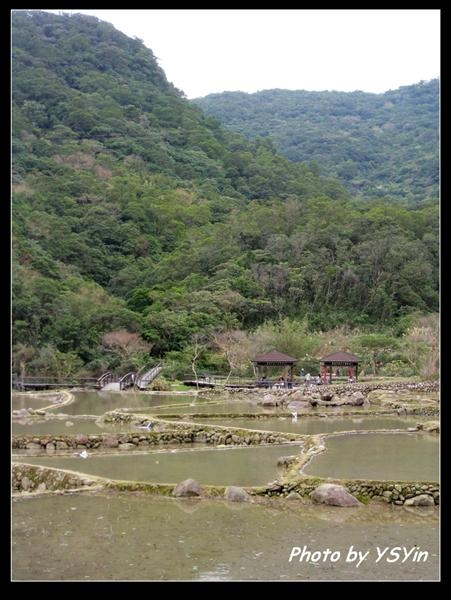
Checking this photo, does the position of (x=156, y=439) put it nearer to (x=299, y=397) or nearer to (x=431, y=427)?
(x=431, y=427)

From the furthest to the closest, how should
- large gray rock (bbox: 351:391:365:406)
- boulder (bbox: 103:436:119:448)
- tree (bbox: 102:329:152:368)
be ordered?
tree (bbox: 102:329:152:368) → large gray rock (bbox: 351:391:365:406) → boulder (bbox: 103:436:119:448)

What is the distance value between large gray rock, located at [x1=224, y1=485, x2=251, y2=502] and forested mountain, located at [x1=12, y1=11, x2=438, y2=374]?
23.7m

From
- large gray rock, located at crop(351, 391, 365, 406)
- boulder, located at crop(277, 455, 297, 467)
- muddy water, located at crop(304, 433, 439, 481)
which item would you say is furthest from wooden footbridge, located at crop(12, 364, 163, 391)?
boulder, located at crop(277, 455, 297, 467)

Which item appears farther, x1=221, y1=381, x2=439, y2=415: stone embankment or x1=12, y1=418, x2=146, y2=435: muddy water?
x1=221, y1=381, x2=439, y2=415: stone embankment

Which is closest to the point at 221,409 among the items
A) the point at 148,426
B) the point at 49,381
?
the point at 148,426

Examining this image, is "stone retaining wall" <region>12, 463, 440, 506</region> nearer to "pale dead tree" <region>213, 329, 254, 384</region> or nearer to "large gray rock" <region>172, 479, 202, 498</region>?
"large gray rock" <region>172, 479, 202, 498</region>

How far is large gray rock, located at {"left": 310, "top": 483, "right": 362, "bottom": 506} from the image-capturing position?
920cm

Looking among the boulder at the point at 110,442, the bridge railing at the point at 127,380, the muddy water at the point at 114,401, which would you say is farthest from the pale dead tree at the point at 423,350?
the boulder at the point at 110,442

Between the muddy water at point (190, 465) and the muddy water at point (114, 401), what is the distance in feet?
24.4

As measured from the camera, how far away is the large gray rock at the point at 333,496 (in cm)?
920

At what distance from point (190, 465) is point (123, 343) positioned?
22.7m

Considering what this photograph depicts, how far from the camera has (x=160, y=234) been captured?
5953 centimetres
